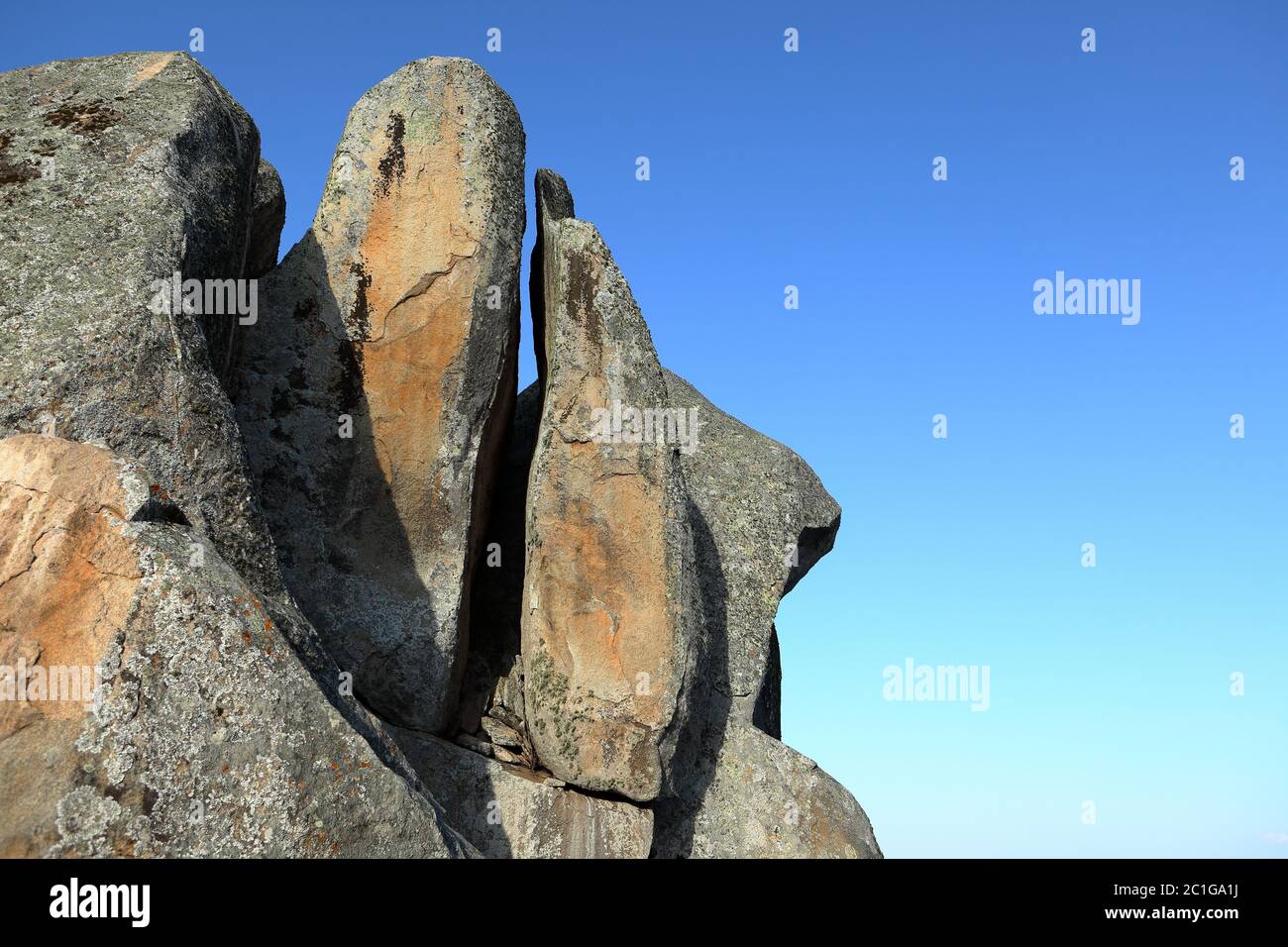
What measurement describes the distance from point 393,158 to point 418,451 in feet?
11.6

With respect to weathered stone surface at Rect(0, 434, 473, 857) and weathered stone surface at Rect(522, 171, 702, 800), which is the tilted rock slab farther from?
weathered stone surface at Rect(0, 434, 473, 857)

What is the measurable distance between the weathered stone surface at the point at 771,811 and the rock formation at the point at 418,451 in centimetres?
4

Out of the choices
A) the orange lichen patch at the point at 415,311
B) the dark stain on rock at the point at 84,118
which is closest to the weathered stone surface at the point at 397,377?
the orange lichen patch at the point at 415,311

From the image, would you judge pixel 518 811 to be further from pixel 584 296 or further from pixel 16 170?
pixel 16 170

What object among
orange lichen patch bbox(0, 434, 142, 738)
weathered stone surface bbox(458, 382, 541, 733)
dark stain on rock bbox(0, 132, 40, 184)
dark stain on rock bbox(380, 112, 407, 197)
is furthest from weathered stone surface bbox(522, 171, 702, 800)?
orange lichen patch bbox(0, 434, 142, 738)

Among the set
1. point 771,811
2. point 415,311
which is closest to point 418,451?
point 415,311

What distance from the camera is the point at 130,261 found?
35.9ft

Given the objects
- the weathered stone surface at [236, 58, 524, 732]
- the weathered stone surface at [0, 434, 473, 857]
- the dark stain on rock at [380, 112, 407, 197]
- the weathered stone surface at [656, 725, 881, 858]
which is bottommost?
the weathered stone surface at [656, 725, 881, 858]

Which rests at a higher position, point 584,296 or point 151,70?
point 151,70

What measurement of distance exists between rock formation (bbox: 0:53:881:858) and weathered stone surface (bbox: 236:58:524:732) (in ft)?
0.11

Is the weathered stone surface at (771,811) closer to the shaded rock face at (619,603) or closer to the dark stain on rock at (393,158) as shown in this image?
the shaded rock face at (619,603)

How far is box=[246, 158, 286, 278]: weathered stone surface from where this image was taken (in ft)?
49.0
